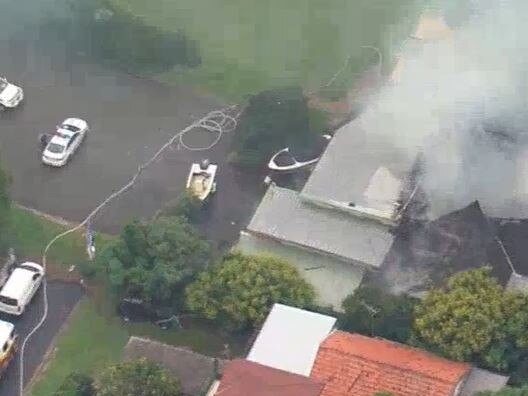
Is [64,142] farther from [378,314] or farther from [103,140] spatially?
[378,314]

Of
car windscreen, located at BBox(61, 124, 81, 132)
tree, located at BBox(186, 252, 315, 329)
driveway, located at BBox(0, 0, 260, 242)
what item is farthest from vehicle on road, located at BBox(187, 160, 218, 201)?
tree, located at BBox(186, 252, 315, 329)

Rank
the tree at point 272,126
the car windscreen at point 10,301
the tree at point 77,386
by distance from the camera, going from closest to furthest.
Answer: the tree at point 77,386, the car windscreen at point 10,301, the tree at point 272,126

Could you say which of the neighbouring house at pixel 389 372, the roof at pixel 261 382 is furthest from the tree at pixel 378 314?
the roof at pixel 261 382

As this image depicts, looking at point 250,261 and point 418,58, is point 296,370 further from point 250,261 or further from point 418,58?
point 418,58

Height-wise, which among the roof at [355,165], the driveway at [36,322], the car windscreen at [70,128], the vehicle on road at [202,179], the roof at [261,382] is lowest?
the driveway at [36,322]

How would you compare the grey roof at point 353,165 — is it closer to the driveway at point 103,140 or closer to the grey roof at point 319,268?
the grey roof at point 319,268

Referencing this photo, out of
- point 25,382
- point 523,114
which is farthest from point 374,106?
point 25,382
